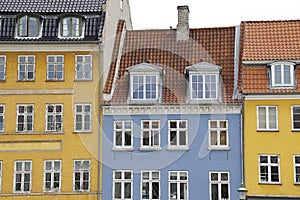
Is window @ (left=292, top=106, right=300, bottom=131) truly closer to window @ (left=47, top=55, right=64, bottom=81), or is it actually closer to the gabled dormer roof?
the gabled dormer roof

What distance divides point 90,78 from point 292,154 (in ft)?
35.4

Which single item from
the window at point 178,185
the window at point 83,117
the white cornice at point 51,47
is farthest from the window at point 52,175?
the white cornice at point 51,47

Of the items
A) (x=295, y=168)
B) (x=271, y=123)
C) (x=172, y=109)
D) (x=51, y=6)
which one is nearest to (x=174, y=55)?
(x=172, y=109)

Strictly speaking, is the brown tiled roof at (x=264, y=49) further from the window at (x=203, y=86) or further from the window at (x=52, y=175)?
the window at (x=52, y=175)

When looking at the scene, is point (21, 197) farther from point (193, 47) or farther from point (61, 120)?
point (193, 47)

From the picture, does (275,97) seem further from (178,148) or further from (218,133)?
(178,148)

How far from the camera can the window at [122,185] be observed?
3092cm

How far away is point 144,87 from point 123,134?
2.65m

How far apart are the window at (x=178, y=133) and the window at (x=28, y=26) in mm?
8448

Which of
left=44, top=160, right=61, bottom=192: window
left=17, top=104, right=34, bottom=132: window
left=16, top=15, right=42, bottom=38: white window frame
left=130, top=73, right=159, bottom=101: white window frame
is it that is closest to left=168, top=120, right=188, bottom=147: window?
left=130, top=73, right=159, bottom=101: white window frame

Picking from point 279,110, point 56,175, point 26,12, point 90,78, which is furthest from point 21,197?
point 279,110

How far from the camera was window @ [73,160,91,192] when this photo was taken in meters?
30.8

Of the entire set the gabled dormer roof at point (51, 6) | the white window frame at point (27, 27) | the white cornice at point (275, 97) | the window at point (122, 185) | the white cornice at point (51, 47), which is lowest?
the window at point (122, 185)

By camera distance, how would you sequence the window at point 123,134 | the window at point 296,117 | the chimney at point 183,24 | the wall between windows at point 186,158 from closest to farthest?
the window at point 296,117
the wall between windows at point 186,158
the window at point 123,134
the chimney at point 183,24
